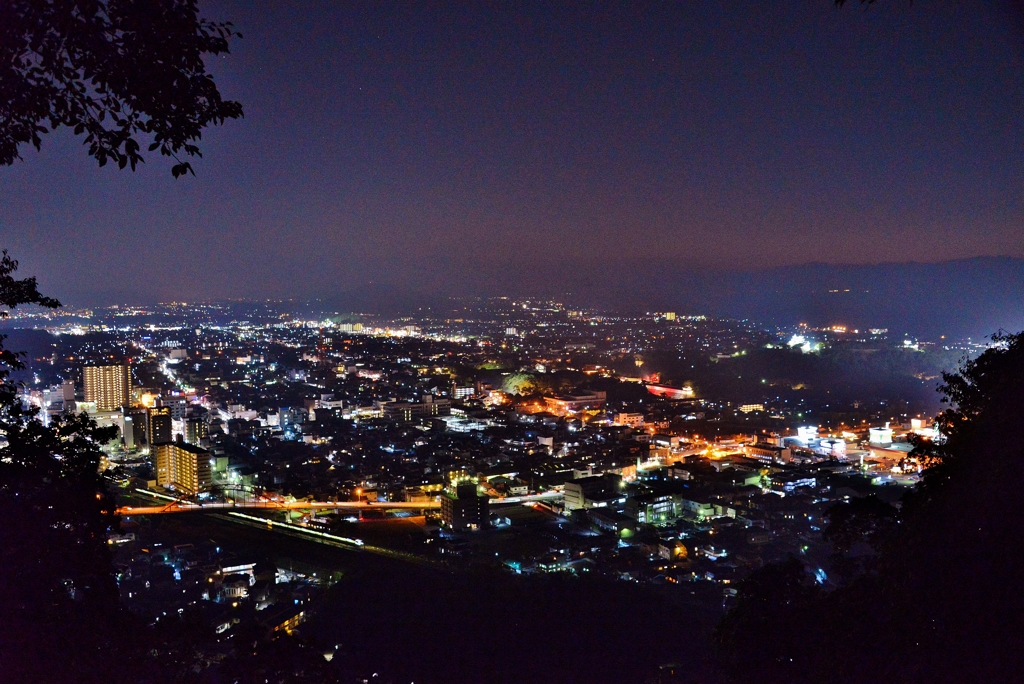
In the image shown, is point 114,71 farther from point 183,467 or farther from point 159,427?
point 159,427

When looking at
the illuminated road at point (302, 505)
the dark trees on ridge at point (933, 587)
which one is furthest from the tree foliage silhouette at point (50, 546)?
the illuminated road at point (302, 505)

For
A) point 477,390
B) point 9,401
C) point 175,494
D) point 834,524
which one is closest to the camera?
point 9,401

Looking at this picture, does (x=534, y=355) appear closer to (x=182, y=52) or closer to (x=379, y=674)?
(x=379, y=674)

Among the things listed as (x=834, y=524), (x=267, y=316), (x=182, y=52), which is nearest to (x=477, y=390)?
(x=834, y=524)

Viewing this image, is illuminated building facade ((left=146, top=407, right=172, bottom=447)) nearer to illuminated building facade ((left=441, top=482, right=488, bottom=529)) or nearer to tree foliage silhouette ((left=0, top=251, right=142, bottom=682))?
illuminated building facade ((left=441, top=482, right=488, bottom=529))

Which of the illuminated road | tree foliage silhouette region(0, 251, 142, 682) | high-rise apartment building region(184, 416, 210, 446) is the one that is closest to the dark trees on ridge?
tree foliage silhouette region(0, 251, 142, 682)

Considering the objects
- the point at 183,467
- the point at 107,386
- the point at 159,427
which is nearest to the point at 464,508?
the point at 183,467
